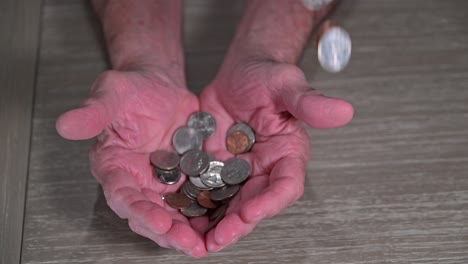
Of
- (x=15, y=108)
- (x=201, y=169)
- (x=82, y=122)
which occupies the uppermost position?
(x=82, y=122)

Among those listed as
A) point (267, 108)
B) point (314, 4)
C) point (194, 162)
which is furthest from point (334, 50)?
point (194, 162)

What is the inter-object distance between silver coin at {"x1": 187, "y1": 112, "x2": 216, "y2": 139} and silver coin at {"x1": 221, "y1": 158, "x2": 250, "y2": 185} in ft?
0.29

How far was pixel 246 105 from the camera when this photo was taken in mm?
1233

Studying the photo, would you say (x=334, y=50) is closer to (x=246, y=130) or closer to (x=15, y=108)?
(x=246, y=130)

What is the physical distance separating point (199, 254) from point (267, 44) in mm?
500

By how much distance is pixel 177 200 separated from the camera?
1164mm

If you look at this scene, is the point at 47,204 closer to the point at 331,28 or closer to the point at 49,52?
the point at 49,52

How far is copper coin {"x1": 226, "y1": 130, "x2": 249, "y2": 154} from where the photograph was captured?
1.22 metres

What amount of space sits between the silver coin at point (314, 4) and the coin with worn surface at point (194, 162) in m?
0.47

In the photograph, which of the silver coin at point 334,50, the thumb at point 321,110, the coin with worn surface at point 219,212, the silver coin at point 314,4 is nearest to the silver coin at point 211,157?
the coin with worn surface at point 219,212

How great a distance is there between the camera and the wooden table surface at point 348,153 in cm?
123

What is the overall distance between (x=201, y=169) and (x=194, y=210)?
0.26ft

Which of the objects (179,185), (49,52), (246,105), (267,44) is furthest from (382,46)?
(49,52)

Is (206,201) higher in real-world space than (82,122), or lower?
lower
